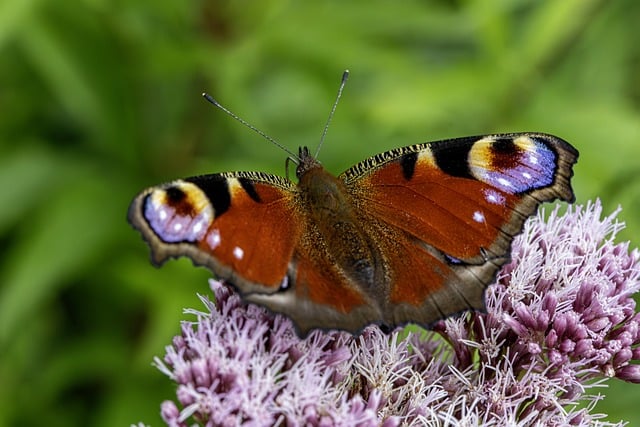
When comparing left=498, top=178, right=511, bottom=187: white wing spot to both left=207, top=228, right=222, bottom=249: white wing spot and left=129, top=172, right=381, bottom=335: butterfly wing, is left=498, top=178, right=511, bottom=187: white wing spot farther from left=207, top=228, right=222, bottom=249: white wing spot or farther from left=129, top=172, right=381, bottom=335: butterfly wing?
left=207, top=228, right=222, bottom=249: white wing spot

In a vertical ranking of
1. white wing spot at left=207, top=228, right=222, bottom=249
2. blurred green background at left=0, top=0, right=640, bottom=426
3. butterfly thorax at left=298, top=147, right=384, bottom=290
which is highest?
blurred green background at left=0, top=0, right=640, bottom=426

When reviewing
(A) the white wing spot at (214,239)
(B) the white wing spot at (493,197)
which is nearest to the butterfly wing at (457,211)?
(B) the white wing spot at (493,197)

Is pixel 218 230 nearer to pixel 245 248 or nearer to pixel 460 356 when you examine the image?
pixel 245 248

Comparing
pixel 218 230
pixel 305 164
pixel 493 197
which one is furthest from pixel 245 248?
pixel 493 197

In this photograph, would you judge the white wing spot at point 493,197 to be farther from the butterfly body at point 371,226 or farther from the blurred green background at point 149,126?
the blurred green background at point 149,126

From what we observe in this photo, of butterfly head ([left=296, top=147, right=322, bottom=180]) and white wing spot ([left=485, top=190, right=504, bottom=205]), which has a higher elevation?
butterfly head ([left=296, top=147, right=322, bottom=180])

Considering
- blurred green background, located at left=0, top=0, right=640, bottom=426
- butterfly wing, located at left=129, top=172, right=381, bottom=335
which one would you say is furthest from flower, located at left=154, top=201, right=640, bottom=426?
blurred green background, located at left=0, top=0, right=640, bottom=426
